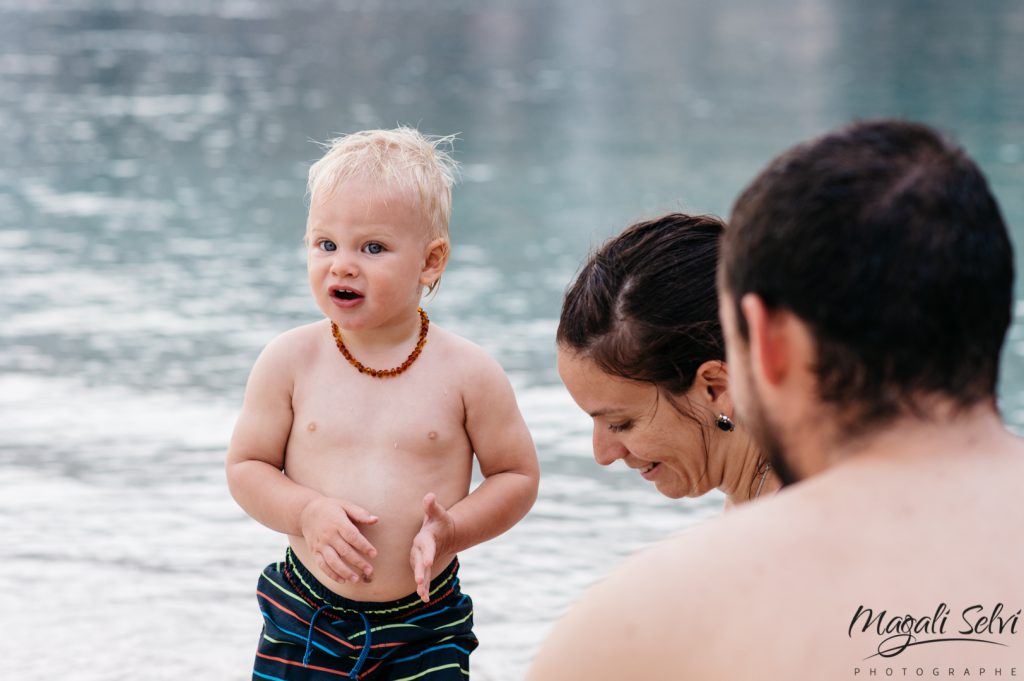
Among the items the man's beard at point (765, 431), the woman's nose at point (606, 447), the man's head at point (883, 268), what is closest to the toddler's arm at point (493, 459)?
the woman's nose at point (606, 447)

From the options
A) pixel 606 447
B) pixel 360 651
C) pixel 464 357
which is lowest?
pixel 360 651

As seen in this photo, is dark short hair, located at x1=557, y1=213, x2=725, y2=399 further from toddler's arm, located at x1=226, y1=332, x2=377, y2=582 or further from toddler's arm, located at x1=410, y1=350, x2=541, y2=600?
toddler's arm, located at x1=226, y1=332, x2=377, y2=582

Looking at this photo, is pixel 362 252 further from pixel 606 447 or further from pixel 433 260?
pixel 606 447

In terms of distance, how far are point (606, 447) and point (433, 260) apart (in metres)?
0.50

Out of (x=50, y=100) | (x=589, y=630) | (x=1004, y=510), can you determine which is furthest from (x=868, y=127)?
(x=50, y=100)

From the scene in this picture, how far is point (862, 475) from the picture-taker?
47.8 inches

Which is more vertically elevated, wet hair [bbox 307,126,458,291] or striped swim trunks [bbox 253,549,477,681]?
wet hair [bbox 307,126,458,291]

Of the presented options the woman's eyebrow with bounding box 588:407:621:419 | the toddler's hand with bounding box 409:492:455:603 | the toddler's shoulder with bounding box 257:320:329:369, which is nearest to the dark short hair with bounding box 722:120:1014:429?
the woman's eyebrow with bounding box 588:407:621:419

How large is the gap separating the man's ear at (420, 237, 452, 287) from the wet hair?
16 mm

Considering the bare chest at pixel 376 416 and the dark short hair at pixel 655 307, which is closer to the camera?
the dark short hair at pixel 655 307

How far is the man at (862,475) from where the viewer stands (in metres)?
1.18

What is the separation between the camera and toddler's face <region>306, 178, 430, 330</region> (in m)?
2.43

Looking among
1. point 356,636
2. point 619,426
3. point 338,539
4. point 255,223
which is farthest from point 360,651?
point 255,223

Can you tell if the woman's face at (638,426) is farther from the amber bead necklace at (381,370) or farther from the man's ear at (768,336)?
the man's ear at (768,336)
